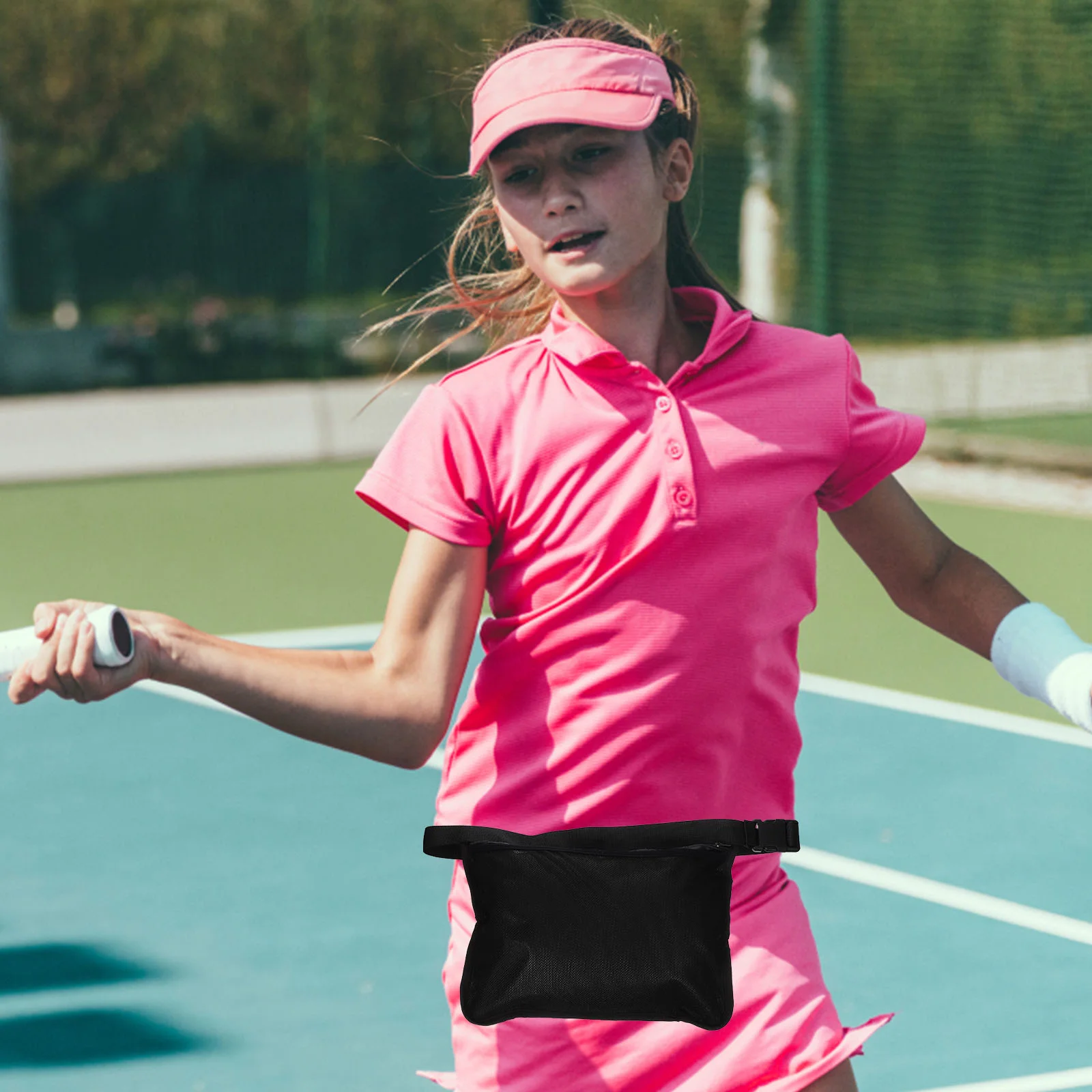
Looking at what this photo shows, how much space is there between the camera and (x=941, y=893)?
5297mm

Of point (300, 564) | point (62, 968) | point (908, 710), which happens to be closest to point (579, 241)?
point (62, 968)

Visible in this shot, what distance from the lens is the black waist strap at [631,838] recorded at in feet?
7.95

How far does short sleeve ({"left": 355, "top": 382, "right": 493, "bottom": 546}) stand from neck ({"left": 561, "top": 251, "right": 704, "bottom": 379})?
0.70 ft

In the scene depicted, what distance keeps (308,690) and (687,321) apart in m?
0.74

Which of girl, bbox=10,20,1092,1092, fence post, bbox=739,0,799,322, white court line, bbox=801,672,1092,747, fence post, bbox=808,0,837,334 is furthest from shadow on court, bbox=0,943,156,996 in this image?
fence post, bbox=739,0,799,322

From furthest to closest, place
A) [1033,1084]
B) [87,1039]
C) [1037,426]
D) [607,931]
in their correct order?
[1037,426], [87,1039], [1033,1084], [607,931]

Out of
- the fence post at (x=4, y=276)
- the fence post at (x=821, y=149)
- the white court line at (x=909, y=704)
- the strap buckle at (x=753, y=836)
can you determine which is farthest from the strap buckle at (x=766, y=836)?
the fence post at (x=4, y=276)

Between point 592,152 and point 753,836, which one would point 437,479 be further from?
point 753,836

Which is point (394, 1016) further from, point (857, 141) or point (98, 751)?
point (857, 141)

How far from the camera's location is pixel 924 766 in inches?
257

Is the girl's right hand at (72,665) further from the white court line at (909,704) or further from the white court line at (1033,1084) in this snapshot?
the white court line at (909,704)

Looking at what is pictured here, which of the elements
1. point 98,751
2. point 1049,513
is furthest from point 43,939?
point 1049,513

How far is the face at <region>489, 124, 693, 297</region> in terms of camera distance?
96.7 inches

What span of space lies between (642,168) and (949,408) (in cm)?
1289
